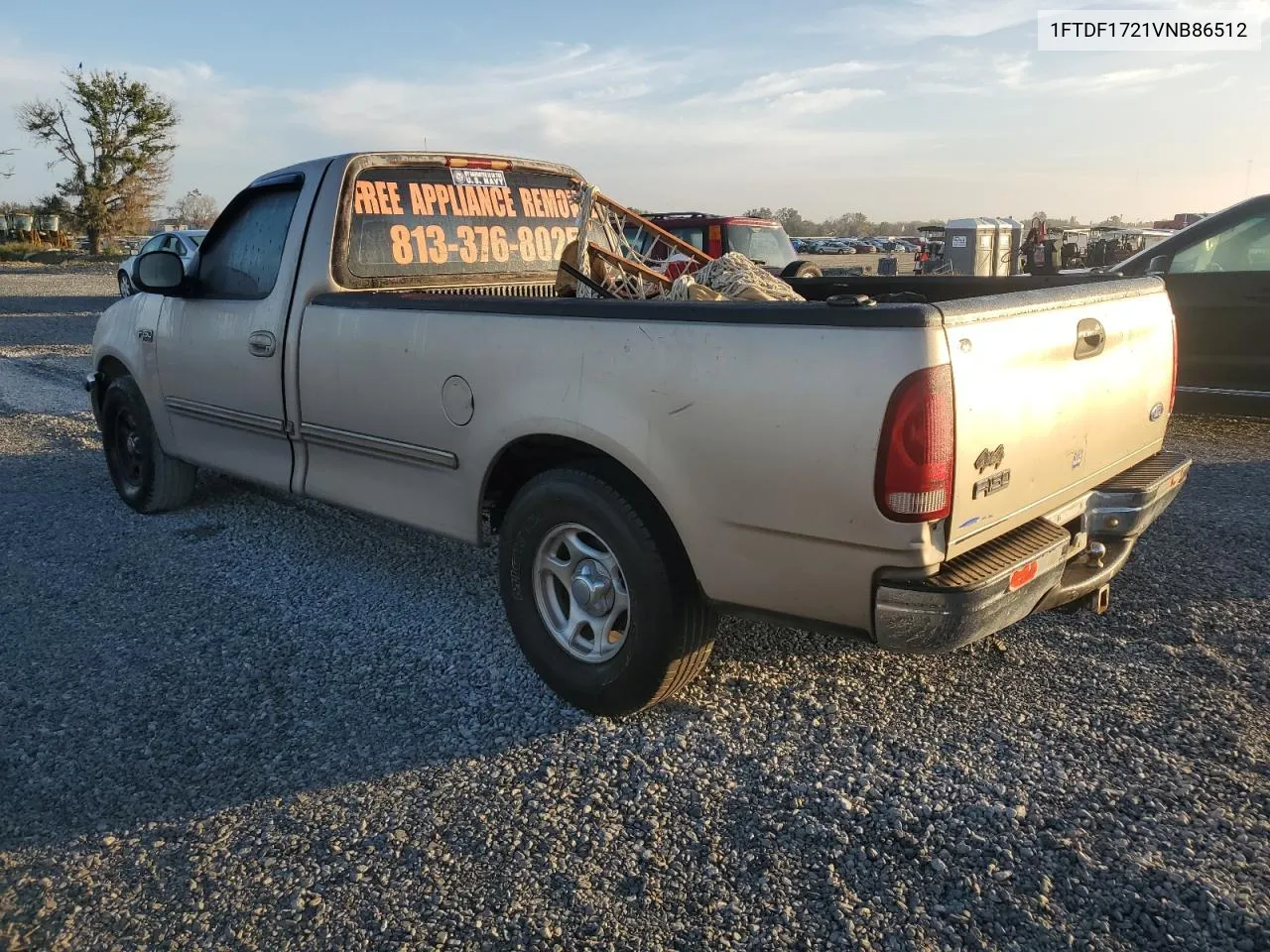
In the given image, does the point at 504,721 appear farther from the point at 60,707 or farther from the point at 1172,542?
the point at 1172,542

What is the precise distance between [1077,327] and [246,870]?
277cm

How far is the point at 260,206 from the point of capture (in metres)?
4.64

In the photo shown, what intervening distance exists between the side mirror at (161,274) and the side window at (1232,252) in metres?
6.53

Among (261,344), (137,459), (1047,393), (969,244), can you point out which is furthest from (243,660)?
(969,244)

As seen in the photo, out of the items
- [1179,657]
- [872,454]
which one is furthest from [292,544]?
[1179,657]

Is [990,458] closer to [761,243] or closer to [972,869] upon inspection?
[972,869]

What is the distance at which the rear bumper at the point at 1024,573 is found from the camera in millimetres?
2539

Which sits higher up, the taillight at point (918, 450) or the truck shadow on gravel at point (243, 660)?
the taillight at point (918, 450)

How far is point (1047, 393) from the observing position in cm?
278

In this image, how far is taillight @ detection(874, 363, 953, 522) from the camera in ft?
7.86

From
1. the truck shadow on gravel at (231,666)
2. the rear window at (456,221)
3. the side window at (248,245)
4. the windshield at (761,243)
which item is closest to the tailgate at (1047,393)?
the truck shadow on gravel at (231,666)

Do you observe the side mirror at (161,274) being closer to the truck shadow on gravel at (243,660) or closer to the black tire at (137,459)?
the black tire at (137,459)

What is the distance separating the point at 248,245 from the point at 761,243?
9.38 metres

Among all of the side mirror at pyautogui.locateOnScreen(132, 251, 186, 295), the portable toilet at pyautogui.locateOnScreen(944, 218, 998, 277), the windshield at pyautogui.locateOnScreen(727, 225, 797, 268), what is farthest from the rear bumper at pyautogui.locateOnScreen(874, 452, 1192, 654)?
the portable toilet at pyautogui.locateOnScreen(944, 218, 998, 277)
